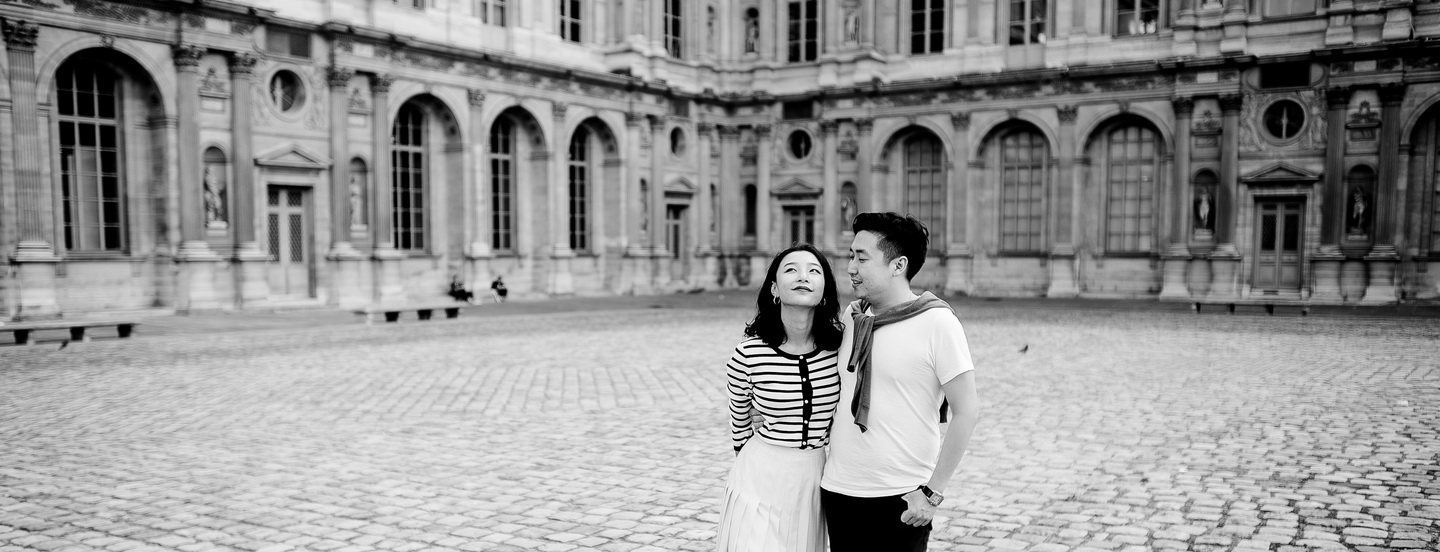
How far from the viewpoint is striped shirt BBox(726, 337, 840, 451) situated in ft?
11.1

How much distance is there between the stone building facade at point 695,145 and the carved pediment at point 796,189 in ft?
0.42

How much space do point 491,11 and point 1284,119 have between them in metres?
21.0

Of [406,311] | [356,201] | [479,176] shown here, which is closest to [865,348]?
[406,311]

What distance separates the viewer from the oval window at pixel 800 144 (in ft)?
110

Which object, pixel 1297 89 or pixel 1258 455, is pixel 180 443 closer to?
pixel 1258 455

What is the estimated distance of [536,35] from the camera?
28359 millimetres

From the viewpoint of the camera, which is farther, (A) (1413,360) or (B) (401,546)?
(A) (1413,360)

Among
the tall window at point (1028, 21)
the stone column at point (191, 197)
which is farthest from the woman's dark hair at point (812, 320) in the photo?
the tall window at point (1028, 21)

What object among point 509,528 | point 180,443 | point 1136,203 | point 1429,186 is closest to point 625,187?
point 1136,203

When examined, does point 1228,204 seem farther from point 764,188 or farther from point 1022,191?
point 764,188

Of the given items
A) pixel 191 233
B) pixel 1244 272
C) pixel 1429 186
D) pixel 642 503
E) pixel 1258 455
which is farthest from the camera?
pixel 1244 272

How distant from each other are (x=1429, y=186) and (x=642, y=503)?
2618cm

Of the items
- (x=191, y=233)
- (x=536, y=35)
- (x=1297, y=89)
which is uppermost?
(x=536, y=35)

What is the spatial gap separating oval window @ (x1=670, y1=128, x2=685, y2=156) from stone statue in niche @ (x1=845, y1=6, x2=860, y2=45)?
6.06 metres
